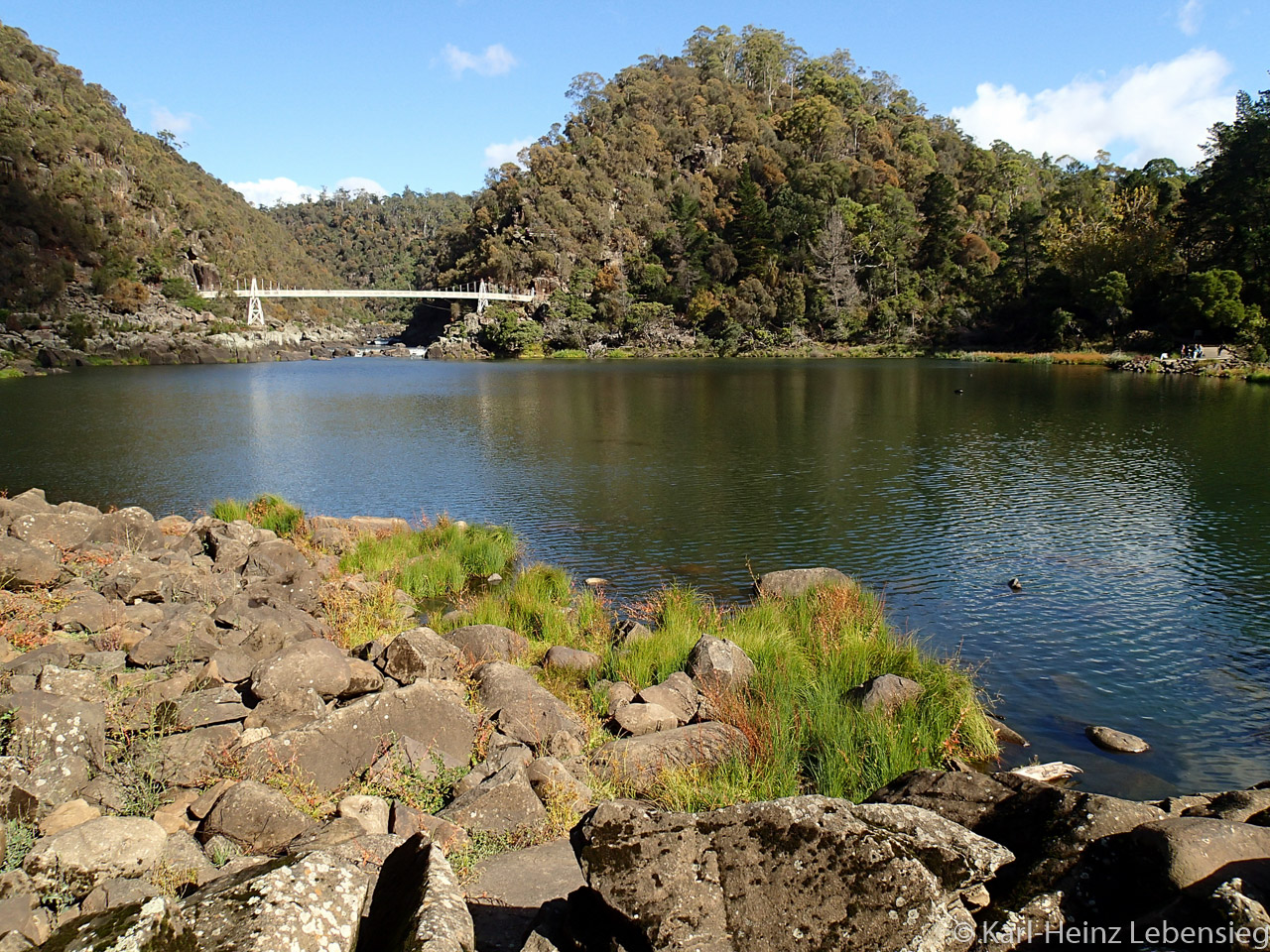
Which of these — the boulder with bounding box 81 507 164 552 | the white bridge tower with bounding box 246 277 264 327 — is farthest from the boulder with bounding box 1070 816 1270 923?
the white bridge tower with bounding box 246 277 264 327

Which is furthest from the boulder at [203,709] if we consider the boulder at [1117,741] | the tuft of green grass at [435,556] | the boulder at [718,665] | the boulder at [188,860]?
the boulder at [1117,741]

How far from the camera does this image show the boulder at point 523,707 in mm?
8125

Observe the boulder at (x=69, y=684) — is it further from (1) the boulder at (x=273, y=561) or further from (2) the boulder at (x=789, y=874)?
(1) the boulder at (x=273, y=561)

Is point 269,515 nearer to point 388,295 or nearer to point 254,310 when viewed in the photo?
point 388,295

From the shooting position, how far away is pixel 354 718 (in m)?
7.17

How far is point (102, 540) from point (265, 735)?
873 cm

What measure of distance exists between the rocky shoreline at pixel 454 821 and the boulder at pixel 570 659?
4.2 inches

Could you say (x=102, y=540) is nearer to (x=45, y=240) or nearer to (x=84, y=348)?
(x=84, y=348)

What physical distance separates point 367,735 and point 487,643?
11.3 ft

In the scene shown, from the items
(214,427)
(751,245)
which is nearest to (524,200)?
(751,245)

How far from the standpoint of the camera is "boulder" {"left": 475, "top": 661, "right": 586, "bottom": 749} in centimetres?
812

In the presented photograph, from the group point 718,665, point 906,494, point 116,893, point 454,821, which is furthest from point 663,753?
point 906,494

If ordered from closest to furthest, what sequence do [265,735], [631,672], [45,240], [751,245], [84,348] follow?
[265,735] → [631,672] → [84,348] → [45,240] → [751,245]

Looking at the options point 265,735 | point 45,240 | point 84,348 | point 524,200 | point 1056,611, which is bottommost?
point 1056,611
